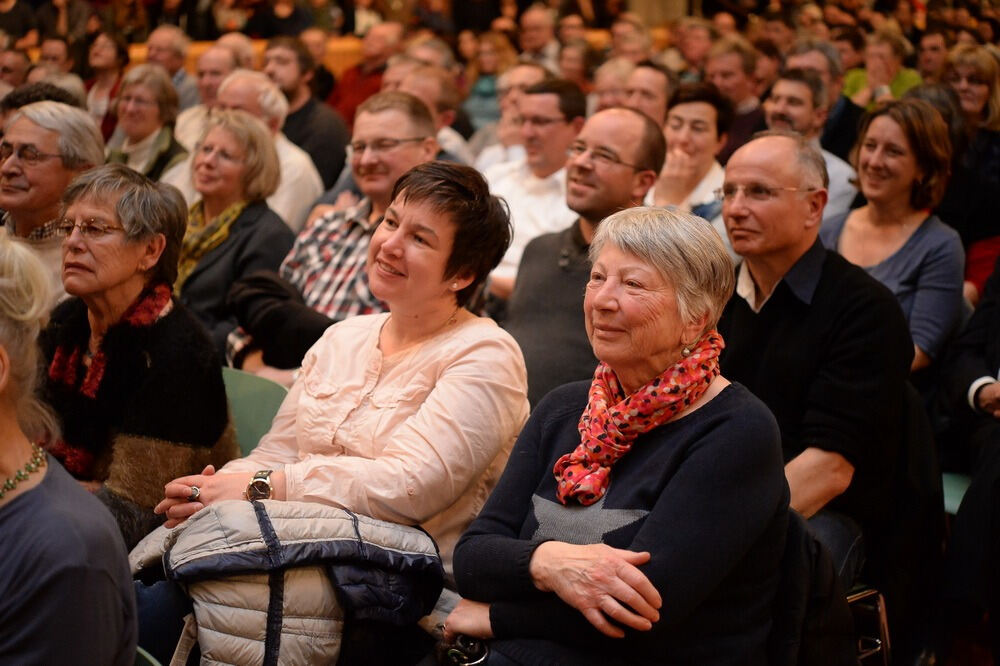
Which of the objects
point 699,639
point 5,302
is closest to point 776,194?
point 699,639

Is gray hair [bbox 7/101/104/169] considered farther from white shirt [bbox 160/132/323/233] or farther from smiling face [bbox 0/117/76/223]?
white shirt [bbox 160/132/323/233]

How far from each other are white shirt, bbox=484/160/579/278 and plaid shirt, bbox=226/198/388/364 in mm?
630

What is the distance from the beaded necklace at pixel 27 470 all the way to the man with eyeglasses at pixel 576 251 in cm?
161

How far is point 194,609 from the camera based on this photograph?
71.4 inches

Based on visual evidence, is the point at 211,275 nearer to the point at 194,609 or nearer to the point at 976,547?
the point at 194,609

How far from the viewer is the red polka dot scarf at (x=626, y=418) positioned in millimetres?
1776

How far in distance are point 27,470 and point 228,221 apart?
2305mm

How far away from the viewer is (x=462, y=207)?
7.44 feet

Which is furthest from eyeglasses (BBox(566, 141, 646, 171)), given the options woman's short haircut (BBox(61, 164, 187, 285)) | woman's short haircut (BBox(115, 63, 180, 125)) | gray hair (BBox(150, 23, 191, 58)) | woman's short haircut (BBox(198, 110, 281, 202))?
gray hair (BBox(150, 23, 191, 58))

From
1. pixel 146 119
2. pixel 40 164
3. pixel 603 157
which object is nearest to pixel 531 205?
pixel 603 157

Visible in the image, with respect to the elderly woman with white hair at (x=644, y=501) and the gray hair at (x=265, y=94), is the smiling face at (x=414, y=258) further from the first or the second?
the gray hair at (x=265, y=94)

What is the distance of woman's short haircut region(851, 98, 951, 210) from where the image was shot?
3.33 meters

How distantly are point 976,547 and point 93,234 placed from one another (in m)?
1.98

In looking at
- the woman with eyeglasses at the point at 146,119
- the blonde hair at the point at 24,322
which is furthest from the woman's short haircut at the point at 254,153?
the blonde hair at the point at 24,322
